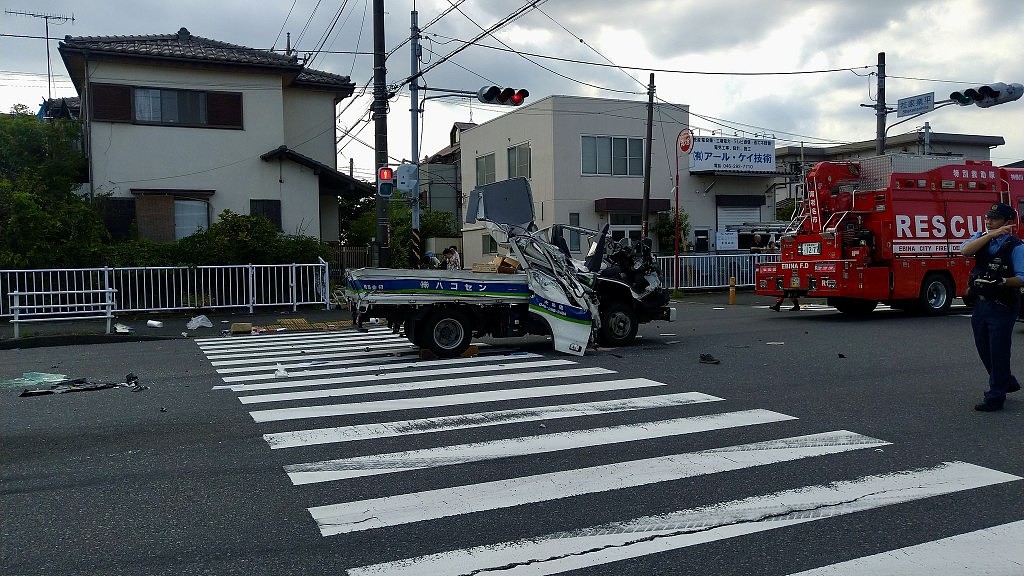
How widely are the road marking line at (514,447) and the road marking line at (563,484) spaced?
0.64m

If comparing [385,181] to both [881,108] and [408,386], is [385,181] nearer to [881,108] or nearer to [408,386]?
[408,386]

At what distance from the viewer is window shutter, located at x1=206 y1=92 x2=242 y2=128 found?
24.0 metres

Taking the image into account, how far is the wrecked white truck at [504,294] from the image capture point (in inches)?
Result: 456

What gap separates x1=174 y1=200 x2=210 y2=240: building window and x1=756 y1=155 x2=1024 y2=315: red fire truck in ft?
52.9

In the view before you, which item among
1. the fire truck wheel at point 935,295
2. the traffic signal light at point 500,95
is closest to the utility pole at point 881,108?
the fire truck wheel at point 935,295

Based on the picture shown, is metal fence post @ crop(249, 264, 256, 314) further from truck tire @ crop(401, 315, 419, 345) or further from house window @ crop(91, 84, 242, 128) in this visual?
truck tire @ crop(401, 315, 419, 345)

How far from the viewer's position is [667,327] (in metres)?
16.7

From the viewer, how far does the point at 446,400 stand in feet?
28.5

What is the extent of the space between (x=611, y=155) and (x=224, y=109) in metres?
14.6

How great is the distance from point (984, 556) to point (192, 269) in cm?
1844

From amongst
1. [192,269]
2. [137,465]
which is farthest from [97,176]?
[137,465]

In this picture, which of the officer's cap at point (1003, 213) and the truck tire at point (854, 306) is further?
the truck tire at point (854, 306)

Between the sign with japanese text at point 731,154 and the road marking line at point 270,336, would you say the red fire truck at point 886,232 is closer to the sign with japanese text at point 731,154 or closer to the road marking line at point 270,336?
the road marking line at point 270,336

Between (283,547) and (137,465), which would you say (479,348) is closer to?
(137,465)
